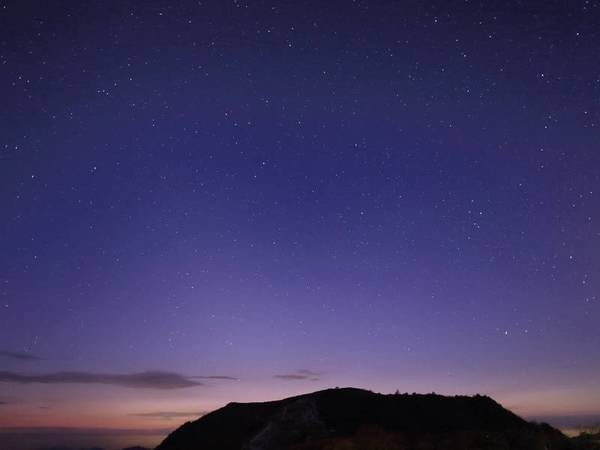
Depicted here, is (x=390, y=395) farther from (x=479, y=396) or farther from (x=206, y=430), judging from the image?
(x=206, y=430)

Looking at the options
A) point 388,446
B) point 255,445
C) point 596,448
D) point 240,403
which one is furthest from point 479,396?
point 240,403

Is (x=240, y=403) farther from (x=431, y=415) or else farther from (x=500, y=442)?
(x=500, y=442)

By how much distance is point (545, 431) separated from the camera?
33.9 meters

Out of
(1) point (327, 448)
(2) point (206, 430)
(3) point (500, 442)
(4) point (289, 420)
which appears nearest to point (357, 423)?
(4) point (289, 420)

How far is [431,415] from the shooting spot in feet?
116

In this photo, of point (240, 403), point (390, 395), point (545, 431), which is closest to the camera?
point (545, 431)

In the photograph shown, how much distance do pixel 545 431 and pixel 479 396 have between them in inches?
220

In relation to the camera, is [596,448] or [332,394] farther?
[332,394]

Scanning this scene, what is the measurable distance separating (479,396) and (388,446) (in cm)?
1336

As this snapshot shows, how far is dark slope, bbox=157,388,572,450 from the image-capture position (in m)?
29.3

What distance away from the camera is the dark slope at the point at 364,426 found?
29.3 metres

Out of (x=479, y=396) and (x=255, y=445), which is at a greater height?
(x=479, y=396)

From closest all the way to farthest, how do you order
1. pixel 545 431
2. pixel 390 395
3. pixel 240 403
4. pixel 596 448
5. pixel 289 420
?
pixel 596 448
pixel 545 431
pixel 289 420
pixel 390 395
pixel 240 403

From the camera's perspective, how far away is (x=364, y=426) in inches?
1300
